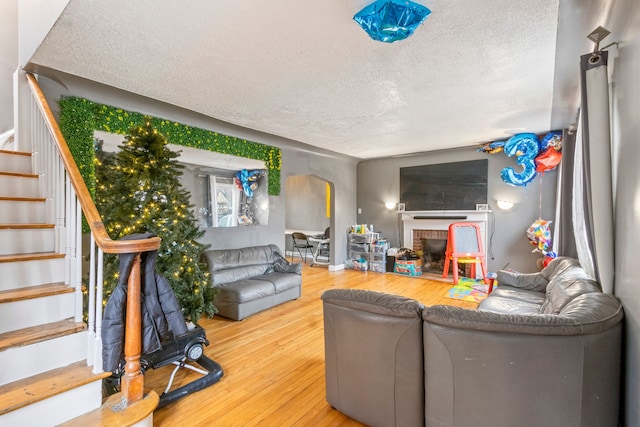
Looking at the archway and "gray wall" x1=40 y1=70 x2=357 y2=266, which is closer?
"gray wall" x1=40 y1=70 x2=357 y2=266

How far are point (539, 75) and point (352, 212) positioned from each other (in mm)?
5120

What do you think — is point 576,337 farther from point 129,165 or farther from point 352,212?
point 352,212

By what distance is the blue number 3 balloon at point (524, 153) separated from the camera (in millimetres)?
4863

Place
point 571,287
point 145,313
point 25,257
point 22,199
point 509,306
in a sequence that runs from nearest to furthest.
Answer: point 145,313
point 25,257
point 571,287
point 22,199
point 509,306

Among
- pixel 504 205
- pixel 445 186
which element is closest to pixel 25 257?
pixel 445 186

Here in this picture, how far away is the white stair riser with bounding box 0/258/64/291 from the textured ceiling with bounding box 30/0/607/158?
1.64 metres

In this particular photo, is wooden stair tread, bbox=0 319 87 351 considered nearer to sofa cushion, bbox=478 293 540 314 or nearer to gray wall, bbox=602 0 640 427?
A: gray wall, bbox=602 0 640 427

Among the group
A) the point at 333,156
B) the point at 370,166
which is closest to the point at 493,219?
the point at 370,166

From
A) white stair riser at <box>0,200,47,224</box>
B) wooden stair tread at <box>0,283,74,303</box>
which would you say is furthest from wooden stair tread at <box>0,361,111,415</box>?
white stair riser at <box>0,200,47,224</box>

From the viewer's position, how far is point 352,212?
7.57 metres

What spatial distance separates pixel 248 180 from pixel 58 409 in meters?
3.78

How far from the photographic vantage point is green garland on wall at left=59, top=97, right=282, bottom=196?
302 centimetres

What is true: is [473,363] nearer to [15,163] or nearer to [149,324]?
[149,324]

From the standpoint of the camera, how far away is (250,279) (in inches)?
168
